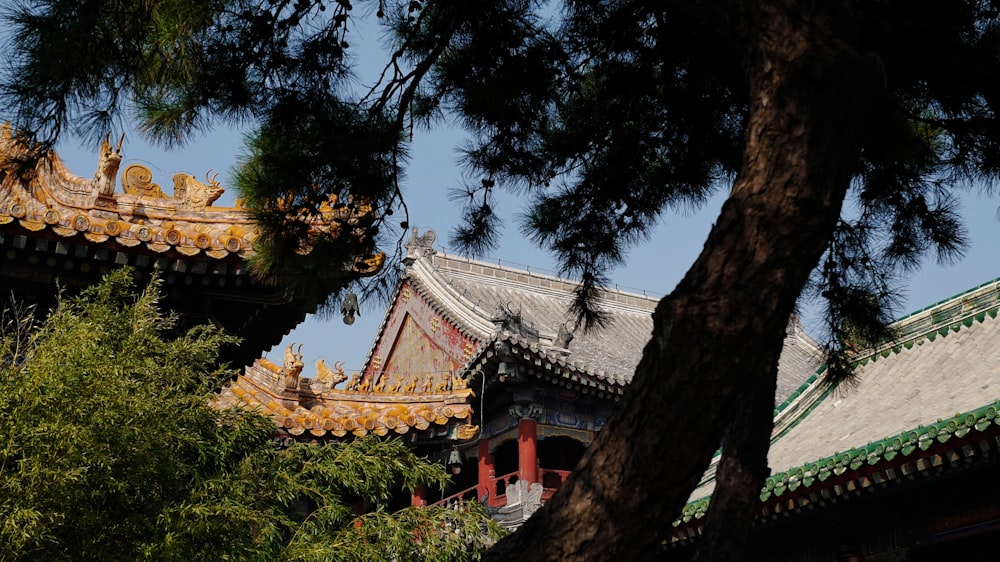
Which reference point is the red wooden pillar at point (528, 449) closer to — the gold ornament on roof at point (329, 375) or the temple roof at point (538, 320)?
the temple roof at point (538, 320)

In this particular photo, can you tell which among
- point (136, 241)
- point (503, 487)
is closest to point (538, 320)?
point (503, 487)

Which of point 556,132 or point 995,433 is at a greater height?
point 556,132

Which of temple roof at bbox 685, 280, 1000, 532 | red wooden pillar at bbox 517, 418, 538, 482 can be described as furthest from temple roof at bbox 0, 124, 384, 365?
red wooden pillar at bbox 517, 418, 538, 482

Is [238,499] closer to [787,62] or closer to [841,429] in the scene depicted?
[787,62]

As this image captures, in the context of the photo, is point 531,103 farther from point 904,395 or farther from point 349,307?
point 904,395

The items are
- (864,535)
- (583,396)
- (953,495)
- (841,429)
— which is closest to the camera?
(953,495)

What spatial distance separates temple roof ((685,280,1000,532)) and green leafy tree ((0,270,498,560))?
264 cm

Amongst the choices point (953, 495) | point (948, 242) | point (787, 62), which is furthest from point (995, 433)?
point (787, 62)

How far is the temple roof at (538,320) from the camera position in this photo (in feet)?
50.1

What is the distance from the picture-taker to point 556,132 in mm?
4895

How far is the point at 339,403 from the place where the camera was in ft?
31.9

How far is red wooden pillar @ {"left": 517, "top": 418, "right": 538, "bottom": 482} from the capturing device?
50.3ft

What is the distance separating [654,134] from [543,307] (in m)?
17.4

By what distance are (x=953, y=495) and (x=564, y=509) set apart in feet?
18.8
